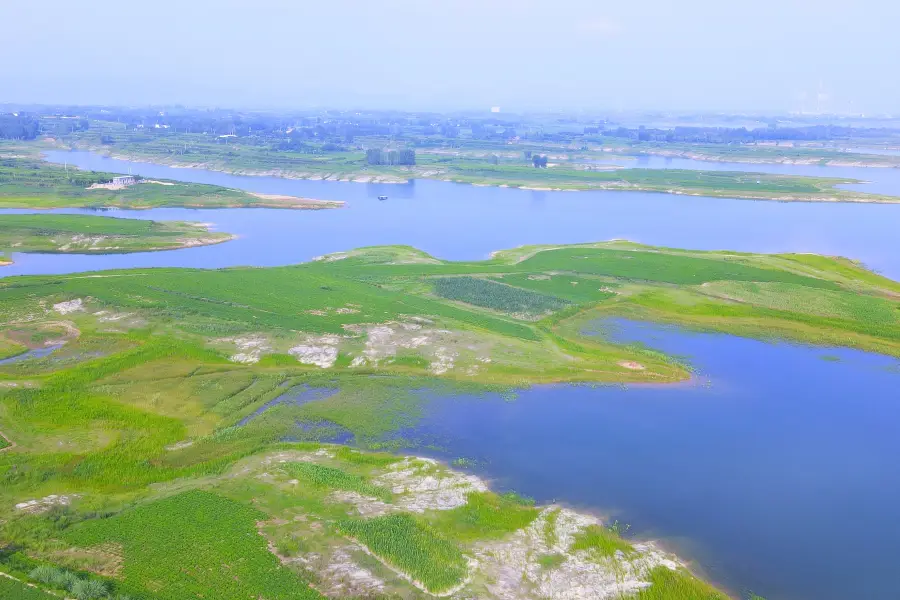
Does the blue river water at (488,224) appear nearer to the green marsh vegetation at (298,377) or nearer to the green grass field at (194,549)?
the green marsh vegetation at (298,377)

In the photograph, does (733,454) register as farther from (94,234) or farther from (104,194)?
(104,194)

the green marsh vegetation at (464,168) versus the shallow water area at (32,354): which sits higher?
the green marsh vegetation at (464,168)

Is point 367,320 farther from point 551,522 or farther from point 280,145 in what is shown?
point 280,145

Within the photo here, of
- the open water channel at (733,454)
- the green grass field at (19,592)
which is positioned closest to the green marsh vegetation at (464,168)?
the open water channel at (733,454)

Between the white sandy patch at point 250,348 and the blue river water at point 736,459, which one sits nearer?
the blue river water at point 736,459

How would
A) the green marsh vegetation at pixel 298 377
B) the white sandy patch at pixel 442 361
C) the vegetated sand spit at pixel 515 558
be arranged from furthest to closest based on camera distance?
1. the white sandy patch at pixel 442 361
2. the green marsh vegetation at pixel 298 377
3. the vegetated sand spit at pixel 515 558

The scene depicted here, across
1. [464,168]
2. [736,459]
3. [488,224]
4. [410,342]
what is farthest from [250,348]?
[464,168]

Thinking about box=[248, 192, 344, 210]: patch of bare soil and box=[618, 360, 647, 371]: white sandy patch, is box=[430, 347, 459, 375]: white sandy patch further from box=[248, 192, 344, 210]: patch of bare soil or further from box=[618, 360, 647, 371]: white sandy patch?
box=[248, 192, 344, 210]: patch of bare soil
